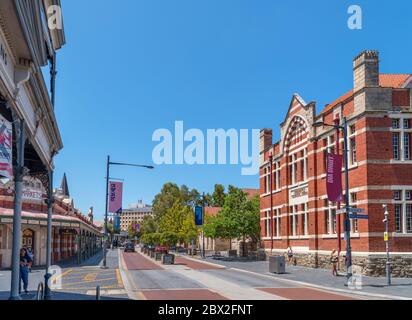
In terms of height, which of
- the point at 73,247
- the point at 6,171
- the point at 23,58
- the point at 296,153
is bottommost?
the point at 73,247

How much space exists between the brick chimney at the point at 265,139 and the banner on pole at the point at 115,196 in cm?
2282

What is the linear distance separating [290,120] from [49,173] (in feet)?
120

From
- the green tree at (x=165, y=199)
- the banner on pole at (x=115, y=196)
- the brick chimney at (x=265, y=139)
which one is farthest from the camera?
the green tree at (x=165, y=199)

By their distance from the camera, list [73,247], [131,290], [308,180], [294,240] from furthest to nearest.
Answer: [73,247], [294,240], [308,180], [131,290]

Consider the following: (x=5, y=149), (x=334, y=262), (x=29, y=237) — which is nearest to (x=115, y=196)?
(x=29, y=237)

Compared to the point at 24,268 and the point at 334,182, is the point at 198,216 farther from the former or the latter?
the point at 24,268

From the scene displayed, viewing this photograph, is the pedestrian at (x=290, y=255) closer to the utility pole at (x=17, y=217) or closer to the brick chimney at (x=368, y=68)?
the brick chimney at (x=368, y=68)

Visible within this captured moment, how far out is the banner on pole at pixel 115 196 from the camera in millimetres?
41531

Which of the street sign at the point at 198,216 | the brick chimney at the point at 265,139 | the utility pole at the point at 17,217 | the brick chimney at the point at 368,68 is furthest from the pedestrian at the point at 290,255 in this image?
the utility pole at the point at 17,217

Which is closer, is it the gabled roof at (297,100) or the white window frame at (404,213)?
the white window frame at (404,213)

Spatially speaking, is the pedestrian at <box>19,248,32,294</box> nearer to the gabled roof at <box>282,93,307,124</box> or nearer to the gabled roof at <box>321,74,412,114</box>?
the gabled roof at <box>321,74,412,114</box>

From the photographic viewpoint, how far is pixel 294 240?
4991 centimetres

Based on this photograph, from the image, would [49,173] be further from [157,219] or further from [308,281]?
[157,219]

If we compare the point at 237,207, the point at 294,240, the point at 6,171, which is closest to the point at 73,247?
the point at 237,207
